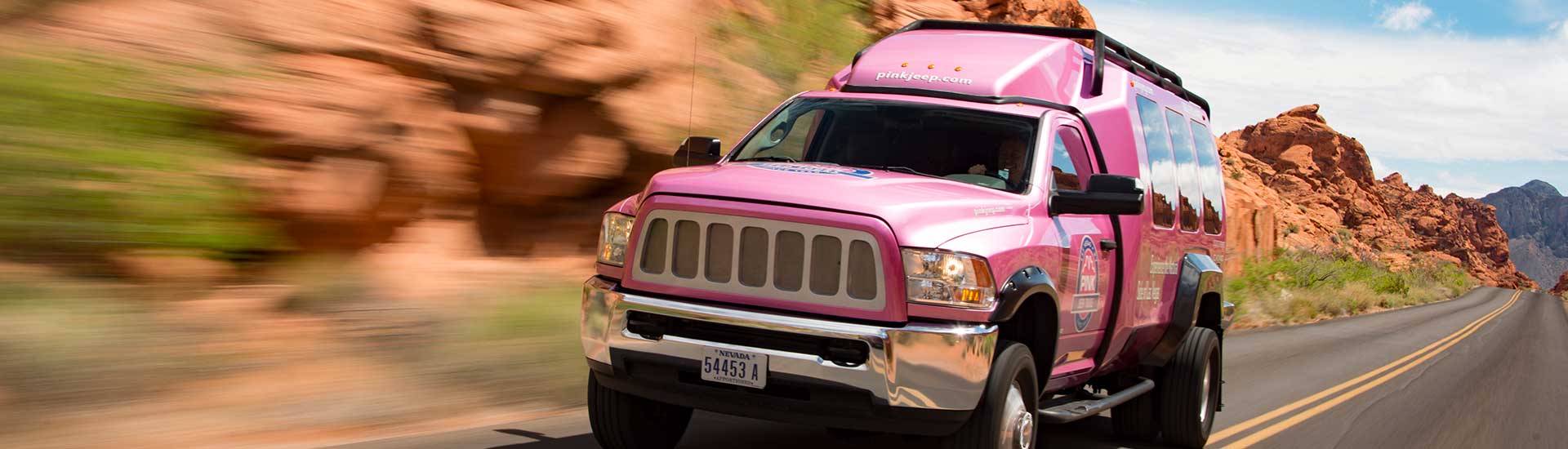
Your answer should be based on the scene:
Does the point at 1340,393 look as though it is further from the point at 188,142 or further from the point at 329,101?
the point at 188,142

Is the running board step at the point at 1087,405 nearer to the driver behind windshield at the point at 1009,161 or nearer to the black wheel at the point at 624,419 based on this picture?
the driver behind windshield at the point at 1009,161

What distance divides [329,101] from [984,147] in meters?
4.53

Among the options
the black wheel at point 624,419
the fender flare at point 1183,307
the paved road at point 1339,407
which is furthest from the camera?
the fender flare at point 1183,307

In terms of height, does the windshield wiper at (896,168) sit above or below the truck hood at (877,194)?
above

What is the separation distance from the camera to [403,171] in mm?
9508

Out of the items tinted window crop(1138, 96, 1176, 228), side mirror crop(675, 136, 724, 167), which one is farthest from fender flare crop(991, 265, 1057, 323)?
tinted window crop(1138, 96, 1176, 228)

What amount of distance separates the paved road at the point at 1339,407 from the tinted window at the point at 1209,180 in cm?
161

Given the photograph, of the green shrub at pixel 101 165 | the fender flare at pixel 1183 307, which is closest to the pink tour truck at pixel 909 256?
the fender flare at pixel 1183 307

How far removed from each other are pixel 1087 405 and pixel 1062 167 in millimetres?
1306

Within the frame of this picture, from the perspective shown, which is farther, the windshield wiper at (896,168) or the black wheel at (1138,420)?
the black wheel at (1138,420)

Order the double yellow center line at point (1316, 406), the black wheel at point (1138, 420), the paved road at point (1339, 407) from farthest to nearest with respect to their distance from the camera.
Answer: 1. the double yellow center line at point (1316, 406)
2. the black wheel at point (1138, 420)
3. the paved road at point (1339, 407)

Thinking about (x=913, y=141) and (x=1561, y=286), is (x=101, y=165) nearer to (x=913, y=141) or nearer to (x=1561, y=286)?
(x=913, y=141)

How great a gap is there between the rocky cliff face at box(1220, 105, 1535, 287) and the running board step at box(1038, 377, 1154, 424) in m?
26.8

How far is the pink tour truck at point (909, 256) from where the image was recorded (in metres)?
5.15
